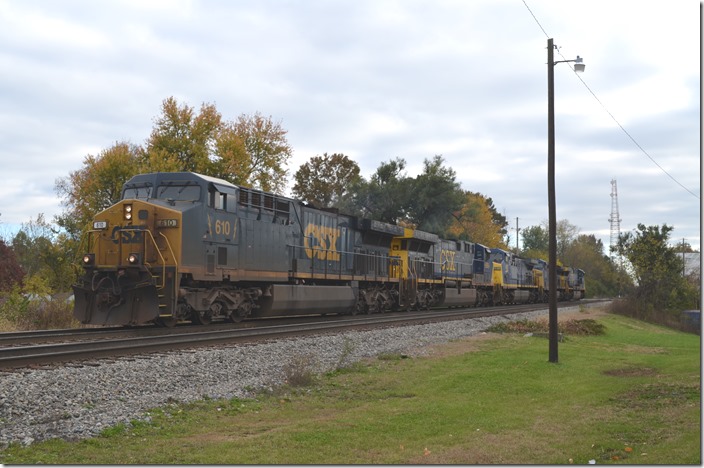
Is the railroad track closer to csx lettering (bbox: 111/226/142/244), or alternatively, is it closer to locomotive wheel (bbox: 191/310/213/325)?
locomotive wheel (bbox: 191/310/213/325)

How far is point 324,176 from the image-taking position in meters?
76.9

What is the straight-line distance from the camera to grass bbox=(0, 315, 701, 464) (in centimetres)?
629

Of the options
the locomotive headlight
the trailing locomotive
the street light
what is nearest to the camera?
the street light

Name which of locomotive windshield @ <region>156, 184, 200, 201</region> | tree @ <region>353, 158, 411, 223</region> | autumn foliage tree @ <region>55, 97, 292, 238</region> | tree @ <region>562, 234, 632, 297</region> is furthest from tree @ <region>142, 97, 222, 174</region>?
tree @ <region>562, 234, 632, 297</region>

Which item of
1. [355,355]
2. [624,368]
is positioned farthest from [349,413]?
[624,368]

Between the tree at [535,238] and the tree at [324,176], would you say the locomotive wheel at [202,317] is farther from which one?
the tree at [535,238]

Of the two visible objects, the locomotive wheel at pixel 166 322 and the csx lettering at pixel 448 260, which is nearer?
the locomotive wheel at pixel 166 322

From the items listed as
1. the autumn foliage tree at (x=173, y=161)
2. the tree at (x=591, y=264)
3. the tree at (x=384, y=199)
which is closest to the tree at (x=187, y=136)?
the autumn foliage tree at (x=173, y=161)

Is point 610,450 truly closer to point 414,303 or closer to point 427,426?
point 427,426

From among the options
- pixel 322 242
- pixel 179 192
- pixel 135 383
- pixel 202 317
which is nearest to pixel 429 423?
pixel 135 383

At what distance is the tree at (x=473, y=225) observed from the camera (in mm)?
61875

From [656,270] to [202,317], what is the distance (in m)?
44.6

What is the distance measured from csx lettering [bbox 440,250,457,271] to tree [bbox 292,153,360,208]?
38959 millimetres

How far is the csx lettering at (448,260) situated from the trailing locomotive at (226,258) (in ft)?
14.9
